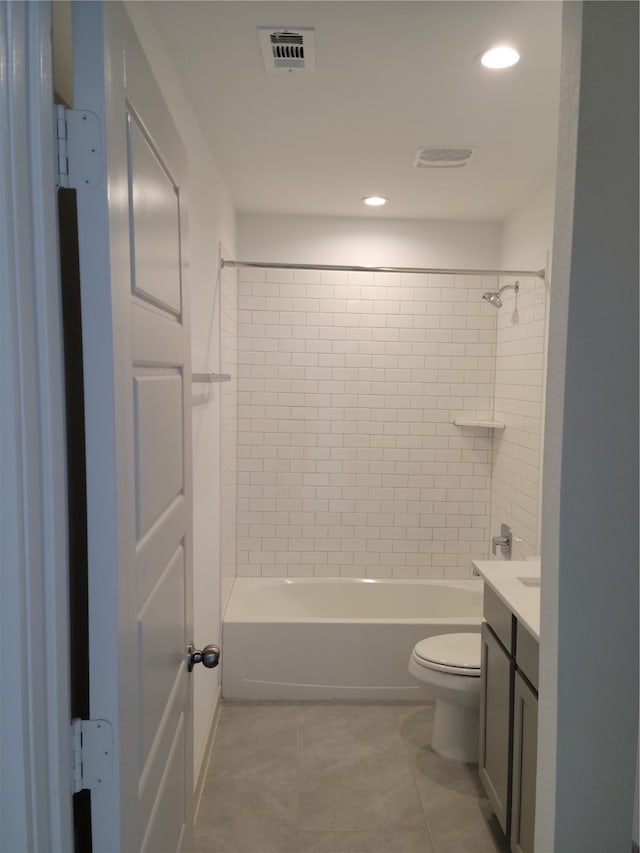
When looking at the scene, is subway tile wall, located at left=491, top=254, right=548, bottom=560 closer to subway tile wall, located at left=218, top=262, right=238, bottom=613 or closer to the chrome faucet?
the chrome faucet

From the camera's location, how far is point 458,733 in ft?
8.96

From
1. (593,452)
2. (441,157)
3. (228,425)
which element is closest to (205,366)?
(228,425)

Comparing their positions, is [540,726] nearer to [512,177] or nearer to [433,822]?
[433,822]

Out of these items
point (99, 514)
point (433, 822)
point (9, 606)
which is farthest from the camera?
point (433, 822)

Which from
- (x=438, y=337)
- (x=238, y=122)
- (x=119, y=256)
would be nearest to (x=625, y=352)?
(x=119, y=256)

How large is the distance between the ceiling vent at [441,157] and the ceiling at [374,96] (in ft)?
0.15

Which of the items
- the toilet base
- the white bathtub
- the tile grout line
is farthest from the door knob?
the white bathtub

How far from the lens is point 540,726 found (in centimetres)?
133

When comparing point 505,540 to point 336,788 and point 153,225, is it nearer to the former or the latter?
point 336,788

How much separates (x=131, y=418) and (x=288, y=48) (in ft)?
4.60

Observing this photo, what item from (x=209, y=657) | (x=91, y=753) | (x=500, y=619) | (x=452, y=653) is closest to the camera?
(x=91, y=753)

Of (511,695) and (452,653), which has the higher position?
(511,695)

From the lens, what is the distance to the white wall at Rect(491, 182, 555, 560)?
3127 millimetres

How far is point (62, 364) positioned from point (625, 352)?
40.5 inches
